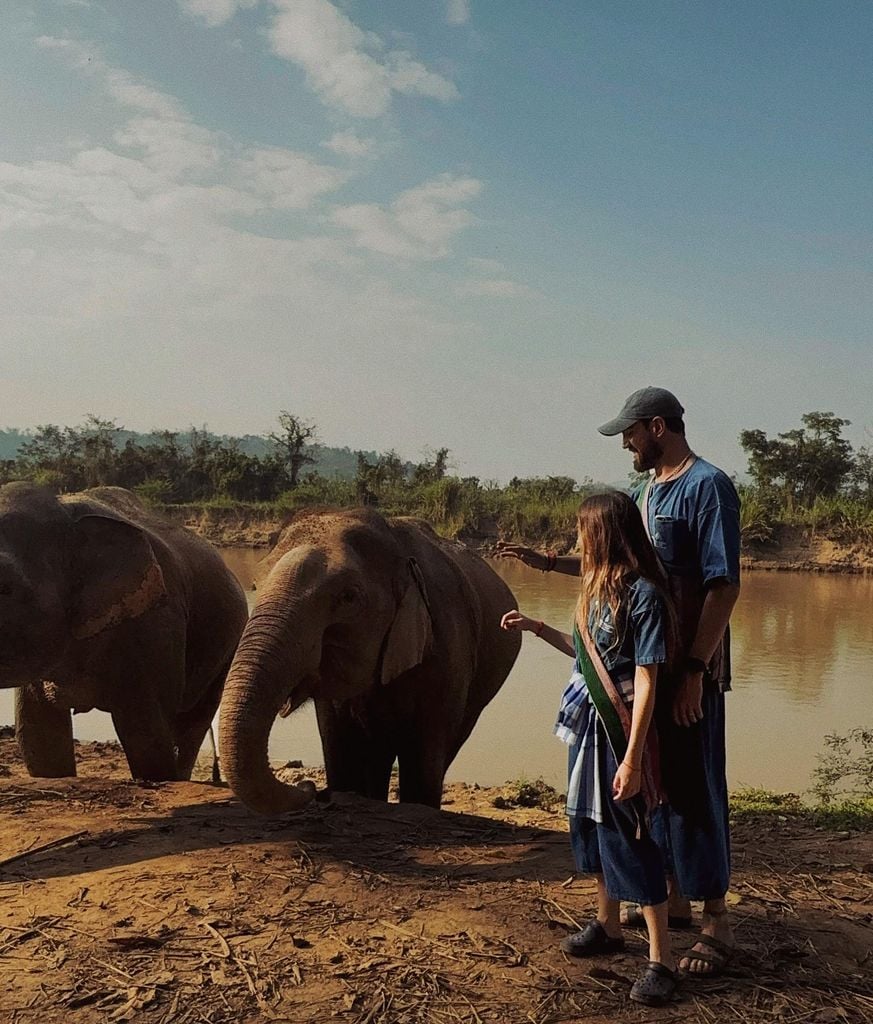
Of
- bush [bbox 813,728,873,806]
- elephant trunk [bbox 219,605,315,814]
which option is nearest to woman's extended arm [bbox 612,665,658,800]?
elephant trunk [bbox 219,605,315,814]

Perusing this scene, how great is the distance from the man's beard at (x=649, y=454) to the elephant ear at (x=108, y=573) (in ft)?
11.6

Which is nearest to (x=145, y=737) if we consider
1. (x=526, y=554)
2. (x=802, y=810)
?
(x=526, y=554)

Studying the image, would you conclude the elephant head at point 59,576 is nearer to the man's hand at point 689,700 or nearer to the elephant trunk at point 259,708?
the elephant trunk at point 259,708

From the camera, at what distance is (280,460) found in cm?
4747

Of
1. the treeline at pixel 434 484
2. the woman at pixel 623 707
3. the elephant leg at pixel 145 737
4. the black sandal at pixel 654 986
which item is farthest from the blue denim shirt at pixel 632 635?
the treeline at pixel 434 484

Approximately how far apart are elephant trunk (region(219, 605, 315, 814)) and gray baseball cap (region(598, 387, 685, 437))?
2110mm

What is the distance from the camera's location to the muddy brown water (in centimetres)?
1003

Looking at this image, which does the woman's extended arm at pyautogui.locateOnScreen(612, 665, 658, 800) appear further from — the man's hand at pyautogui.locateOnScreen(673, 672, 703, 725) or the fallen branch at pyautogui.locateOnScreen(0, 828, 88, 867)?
the fallen branch at pyautogui.locateOnScreen(0, 828, 88, 867)

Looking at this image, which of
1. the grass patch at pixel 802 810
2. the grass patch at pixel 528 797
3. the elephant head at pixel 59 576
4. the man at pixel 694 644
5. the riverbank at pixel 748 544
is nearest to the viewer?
the man at pixel 694 644

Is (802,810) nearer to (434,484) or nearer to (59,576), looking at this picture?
(59,576)

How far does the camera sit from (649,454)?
377 cm

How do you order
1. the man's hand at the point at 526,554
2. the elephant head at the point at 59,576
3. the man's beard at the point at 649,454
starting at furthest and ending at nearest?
the elephant head at the point at 59,576
the man's hand at the point at 526,554
the man's beard at the point at 649,454

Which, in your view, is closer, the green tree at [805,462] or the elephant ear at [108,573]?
the elephant ear at [108,573]

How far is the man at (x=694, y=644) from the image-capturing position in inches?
136
